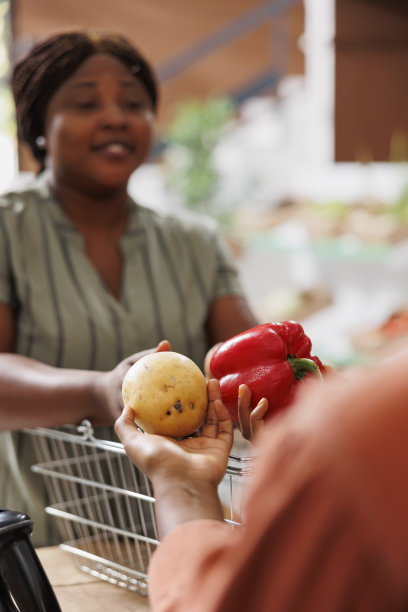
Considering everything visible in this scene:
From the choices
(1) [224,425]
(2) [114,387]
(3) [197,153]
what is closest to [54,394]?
(2) [114,387]

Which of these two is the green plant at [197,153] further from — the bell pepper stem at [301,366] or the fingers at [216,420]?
the fingers at [216,420]

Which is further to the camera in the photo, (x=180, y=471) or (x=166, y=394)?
(x=166, y=394)

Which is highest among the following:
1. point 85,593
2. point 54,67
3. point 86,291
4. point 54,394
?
point 54,67

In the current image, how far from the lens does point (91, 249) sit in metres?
1.78

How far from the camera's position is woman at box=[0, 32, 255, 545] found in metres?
1.63

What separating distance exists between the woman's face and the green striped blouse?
5.3 inches

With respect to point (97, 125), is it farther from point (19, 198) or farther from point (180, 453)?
point (180, 453)

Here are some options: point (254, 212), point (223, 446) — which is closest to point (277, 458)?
point (223, 446)

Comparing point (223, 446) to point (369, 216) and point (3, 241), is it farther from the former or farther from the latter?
point (369, 216)

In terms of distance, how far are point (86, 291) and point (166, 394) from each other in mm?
706

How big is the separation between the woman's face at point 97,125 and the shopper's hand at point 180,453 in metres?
0.87

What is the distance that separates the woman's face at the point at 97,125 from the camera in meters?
1.67

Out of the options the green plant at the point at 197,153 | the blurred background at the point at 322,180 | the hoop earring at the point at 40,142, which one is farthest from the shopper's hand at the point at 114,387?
the green plant at the point at 197,153

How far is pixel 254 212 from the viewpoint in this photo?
356 cm
